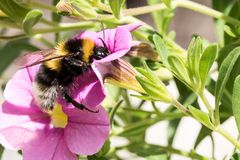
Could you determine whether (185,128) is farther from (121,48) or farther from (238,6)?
(121,48)

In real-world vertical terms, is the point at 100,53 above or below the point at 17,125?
above

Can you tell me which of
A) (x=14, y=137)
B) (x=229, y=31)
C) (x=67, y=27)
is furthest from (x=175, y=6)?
(x=14, y=137)

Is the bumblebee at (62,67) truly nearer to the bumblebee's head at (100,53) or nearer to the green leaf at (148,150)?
the bumblebee's head at (100,53)

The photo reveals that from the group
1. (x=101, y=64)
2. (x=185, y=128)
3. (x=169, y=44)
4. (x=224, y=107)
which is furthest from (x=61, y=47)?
(x=185, y=128)

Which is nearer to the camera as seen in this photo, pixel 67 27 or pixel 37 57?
pixel 37 57

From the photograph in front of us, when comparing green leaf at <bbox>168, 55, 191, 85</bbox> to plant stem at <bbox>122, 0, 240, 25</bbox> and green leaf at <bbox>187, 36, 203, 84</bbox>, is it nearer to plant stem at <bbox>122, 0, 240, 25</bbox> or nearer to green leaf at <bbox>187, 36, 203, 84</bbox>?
green leaf at <bbox>187, 36, 203, 84</bbox>

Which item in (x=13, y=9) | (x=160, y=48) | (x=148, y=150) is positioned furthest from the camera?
(x=148, y=150)

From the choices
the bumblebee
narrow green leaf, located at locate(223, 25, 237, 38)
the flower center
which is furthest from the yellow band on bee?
narrow green leaf, located at locate(223, 25, 237, 38)

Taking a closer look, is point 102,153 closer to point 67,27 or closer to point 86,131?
point 86,131
